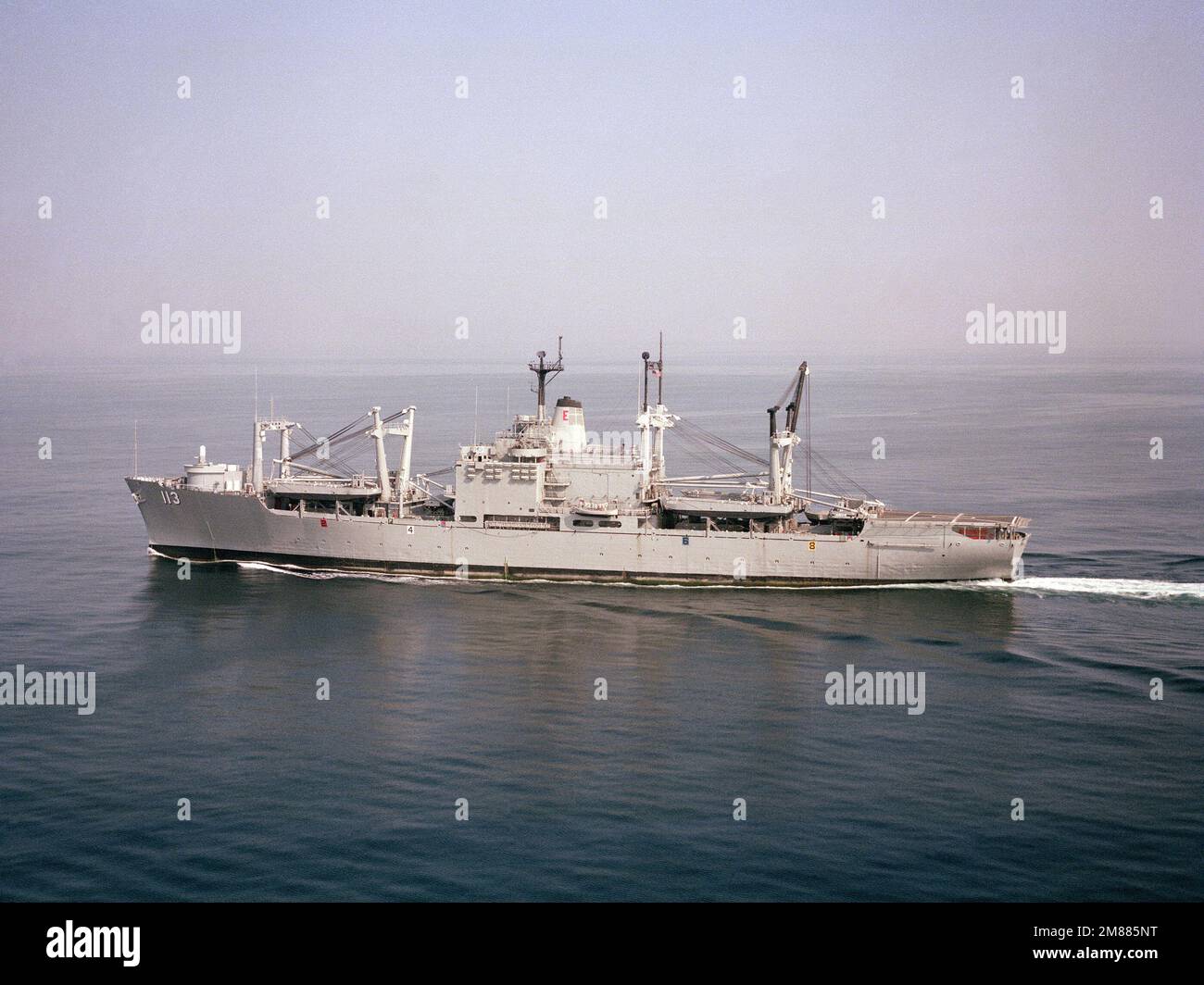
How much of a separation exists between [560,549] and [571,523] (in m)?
1.51

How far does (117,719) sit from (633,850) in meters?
17.5

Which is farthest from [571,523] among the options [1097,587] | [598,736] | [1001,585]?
[1097,587]

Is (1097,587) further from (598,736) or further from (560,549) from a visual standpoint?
(598,736)

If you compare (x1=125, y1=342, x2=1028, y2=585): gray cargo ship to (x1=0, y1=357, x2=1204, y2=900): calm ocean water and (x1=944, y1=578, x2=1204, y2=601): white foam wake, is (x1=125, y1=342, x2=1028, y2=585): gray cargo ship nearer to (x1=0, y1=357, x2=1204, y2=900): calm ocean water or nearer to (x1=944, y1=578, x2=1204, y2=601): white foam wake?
(x1=944, y1=578, x2=1204, y2=601): white foam wake

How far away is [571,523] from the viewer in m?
54.2

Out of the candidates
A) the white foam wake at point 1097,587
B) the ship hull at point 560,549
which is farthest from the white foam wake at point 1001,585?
the ship hull at point 560,549

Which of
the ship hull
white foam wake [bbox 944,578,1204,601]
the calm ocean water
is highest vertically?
the ship hull

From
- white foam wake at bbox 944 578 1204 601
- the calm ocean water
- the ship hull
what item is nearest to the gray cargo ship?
the ship hull

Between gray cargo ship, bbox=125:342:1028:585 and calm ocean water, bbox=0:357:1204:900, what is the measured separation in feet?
4.76

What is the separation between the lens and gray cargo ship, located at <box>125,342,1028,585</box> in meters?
51.9

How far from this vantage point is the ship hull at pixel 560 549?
51.6 meters

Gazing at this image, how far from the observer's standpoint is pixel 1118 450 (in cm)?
9750

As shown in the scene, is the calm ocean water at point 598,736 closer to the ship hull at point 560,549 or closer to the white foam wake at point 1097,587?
the white foam wake at point 1097,587

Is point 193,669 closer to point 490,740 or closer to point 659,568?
point 490,740
